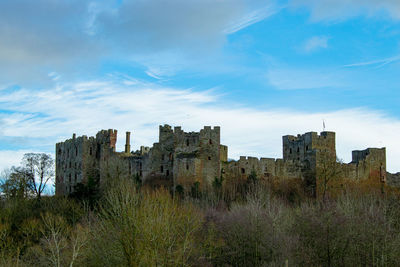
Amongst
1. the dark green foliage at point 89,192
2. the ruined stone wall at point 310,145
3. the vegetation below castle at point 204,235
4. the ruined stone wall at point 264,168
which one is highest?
the ruined stone wall at point 310,145

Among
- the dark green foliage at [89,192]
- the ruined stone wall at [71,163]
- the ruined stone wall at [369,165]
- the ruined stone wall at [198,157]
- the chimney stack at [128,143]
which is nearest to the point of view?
the ruined stone wall at [198,157]

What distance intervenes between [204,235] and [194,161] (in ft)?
46.0

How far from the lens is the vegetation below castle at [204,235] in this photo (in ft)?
85.0

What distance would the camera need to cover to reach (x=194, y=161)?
5012 cm

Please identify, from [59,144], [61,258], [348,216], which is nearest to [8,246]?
[61,258]

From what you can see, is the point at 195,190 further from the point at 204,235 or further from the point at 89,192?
the point at 204,235

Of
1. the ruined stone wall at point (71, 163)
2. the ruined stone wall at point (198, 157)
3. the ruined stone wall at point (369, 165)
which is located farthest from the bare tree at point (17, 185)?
the ruined stone wall at point (369, 165)

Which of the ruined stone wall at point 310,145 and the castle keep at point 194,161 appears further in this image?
the ruined stone wall at point 310,145

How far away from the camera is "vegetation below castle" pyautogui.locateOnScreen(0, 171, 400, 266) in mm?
25922

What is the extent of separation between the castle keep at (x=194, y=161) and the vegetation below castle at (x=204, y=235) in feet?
13.5

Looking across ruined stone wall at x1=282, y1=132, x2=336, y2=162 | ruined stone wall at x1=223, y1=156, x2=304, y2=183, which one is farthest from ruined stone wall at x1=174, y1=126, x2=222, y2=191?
ruined stone wall at x1=282, y1=132, x2=336, y2=162

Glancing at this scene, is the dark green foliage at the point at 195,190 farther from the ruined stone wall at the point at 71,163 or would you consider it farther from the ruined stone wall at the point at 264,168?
the ruined stone wall at the point at 71,163

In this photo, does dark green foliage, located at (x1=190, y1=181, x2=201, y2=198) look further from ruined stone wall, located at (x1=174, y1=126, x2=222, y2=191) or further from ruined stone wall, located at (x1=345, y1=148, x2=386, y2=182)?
ruined stone wall, located at (x1=345, y1=148, x2=386, y2=182)

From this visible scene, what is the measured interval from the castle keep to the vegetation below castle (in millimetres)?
4124
